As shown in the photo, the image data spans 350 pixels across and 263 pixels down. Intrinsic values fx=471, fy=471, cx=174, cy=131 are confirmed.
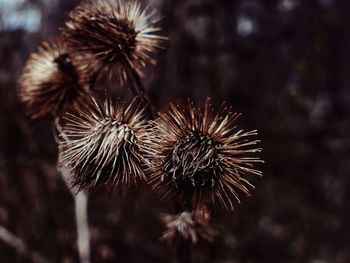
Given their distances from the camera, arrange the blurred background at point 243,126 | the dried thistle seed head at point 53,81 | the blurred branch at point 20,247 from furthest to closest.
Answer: the blurred background at point 243,126 < the blurred branch at point 20,247 < the dried thistle seed head at point 53,81

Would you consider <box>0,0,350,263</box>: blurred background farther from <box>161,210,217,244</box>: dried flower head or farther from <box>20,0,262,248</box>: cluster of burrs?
<box>20,0,262,248</box>: cluster of burrs

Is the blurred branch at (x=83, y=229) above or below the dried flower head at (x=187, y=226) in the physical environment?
below

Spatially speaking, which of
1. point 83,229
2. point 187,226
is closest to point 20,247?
point 83,229

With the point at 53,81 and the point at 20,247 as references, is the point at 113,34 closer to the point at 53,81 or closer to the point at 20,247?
the point at 53,81

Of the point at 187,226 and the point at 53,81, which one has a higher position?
the point at 53,81

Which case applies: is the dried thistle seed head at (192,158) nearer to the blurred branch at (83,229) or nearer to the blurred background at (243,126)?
the blurred branch at (83,229)

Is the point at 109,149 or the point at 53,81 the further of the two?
the point at 53,81

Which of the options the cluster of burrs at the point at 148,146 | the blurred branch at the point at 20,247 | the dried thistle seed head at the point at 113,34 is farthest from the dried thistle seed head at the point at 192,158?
Result: the blurred branch at the point at 20,247
